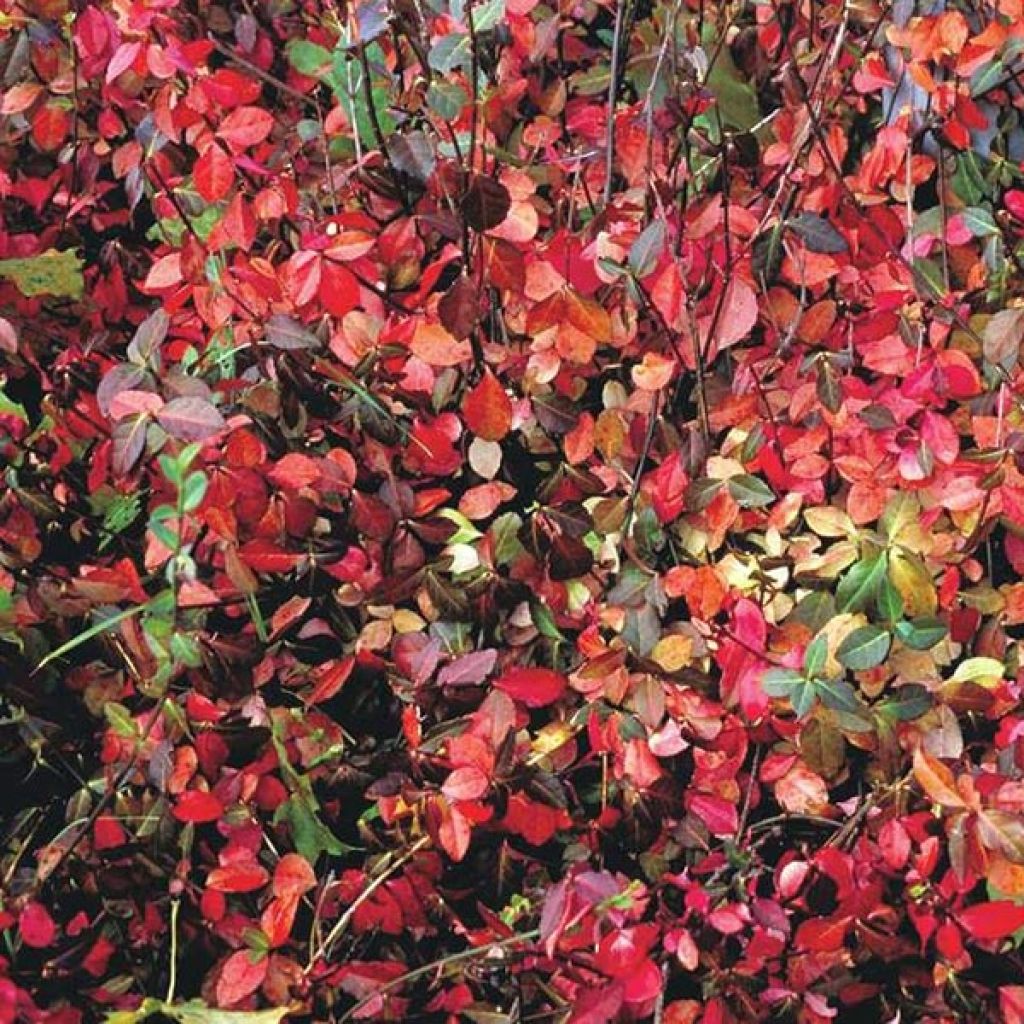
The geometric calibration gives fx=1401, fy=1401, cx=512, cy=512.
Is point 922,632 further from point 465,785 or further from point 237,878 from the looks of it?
point 237,878

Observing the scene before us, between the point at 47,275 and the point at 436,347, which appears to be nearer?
the point at 436,347

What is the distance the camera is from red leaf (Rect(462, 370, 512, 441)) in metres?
1.54

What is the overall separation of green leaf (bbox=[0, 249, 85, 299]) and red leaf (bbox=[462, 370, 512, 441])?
613 mm

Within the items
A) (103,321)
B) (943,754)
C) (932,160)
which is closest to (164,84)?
(103,321)

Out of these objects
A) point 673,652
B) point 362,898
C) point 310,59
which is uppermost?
point 310,59

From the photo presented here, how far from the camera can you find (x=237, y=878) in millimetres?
1566

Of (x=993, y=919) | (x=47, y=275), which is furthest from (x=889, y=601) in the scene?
(x=47, y=275)

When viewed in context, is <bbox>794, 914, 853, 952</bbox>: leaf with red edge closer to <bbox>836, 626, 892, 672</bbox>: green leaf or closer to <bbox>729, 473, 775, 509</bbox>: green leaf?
<bbox>836, 626, 892, 672</bbox>: green leaf

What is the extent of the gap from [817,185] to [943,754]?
2.20ft

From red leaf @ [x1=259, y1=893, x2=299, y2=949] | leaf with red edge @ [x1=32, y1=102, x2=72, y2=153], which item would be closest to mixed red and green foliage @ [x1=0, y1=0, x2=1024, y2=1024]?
red leaf @ [x1=259, y1=893, x2=299, y2=949]

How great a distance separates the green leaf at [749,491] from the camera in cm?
153

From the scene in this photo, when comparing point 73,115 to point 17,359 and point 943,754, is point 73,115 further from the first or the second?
point 943,754

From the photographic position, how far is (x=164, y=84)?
69.6 inches

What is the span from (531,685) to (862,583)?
38 cm
